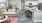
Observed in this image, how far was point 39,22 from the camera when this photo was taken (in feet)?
17.3

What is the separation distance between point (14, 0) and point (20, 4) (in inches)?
39.5

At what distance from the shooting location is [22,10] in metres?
10.4

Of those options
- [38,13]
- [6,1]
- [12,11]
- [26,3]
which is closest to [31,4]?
[26,3]

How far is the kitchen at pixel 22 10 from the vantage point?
5.73 meters

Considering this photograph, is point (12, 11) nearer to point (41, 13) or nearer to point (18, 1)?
point (41, 13)

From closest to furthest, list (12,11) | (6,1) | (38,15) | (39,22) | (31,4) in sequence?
(39,22) < (38,15) < (12,11) < (6,1) < (31,4)

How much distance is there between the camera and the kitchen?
5.73 meters

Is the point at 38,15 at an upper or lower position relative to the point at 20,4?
lower

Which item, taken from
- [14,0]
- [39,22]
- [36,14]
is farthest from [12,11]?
[14,0]

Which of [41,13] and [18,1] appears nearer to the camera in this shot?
[41,13]

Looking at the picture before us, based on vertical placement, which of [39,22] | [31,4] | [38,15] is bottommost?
[39,22]

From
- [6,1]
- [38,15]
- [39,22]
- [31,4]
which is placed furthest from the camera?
[31,4]

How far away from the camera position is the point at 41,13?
5676 millimetres

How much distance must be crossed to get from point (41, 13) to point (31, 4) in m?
4.95
